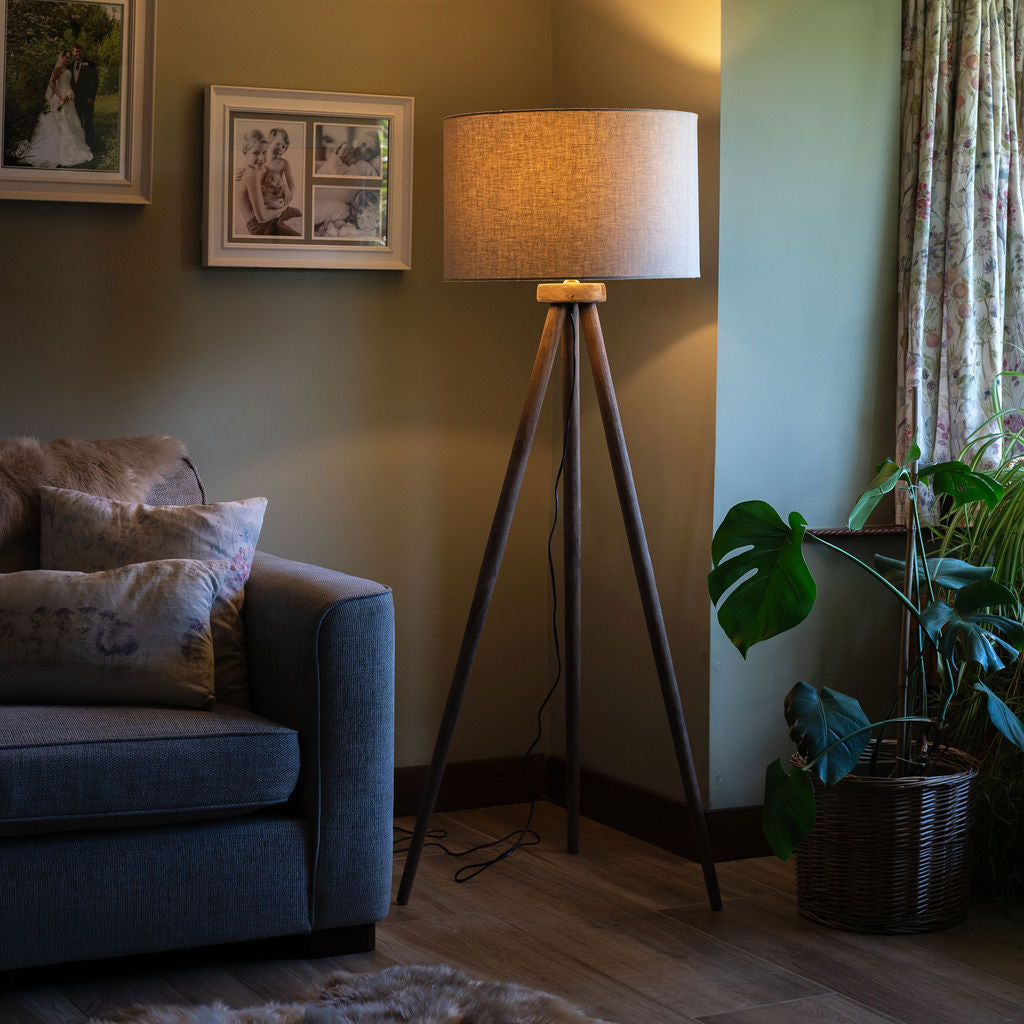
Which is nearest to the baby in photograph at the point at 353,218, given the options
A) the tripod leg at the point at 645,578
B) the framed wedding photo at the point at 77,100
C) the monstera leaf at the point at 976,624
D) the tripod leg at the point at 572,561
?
the framed wedding photo at the point at 77,100

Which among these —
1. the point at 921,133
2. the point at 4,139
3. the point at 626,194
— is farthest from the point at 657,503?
the point at 4,139

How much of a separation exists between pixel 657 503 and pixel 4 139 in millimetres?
1742

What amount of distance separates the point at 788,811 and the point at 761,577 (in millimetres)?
453

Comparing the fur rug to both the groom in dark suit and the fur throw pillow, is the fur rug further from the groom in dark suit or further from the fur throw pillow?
the groom in dark suit

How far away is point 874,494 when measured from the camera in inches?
106

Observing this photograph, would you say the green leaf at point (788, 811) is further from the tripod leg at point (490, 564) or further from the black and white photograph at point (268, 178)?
the black and white photograph at point (268, 178)

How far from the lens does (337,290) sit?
347 cm

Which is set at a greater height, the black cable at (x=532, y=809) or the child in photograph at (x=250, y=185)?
the child in photograph at (x=250, y=185)

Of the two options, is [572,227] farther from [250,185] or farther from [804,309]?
[250,185]

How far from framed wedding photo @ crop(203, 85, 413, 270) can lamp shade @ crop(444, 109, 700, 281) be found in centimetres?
68

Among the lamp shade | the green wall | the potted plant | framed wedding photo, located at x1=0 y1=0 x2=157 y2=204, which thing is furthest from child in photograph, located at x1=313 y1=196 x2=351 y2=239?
the potted plant

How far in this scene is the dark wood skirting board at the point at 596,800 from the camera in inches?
127

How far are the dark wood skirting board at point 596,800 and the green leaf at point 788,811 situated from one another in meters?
0.58

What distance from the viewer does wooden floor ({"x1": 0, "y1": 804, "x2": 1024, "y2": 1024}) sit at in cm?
236
